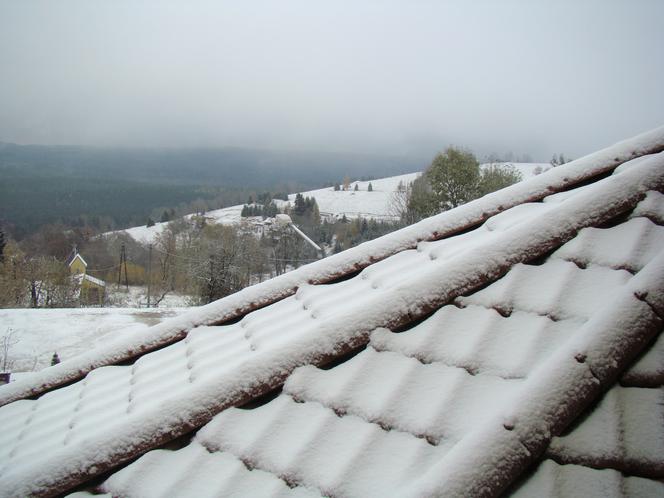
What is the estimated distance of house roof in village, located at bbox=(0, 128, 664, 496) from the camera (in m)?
1.01

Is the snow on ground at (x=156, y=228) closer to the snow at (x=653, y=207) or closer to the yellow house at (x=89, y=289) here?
the yellow house at (x=89, y=289)

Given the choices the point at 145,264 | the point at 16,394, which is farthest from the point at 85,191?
the point at 16,394

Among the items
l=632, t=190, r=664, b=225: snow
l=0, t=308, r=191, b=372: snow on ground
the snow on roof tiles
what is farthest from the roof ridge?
l=0, t=308, r=191, b=372: snow on ground

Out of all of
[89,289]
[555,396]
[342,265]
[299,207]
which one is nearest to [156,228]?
[299,207]

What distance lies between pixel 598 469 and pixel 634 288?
0.53m

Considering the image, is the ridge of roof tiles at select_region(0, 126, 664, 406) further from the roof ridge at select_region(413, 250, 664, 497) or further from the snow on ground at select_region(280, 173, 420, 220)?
the snow on ground at select_region(280, 173, 420, 220)

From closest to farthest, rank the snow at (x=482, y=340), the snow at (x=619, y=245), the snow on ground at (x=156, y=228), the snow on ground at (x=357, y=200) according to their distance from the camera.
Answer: the snow at (x=482, y=340) < the snow at (x=619, y=245) < the snow on ground at (x=156, y=228) < the snow on ground at (x=357, y=200)

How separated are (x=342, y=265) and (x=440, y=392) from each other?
48.4 inches

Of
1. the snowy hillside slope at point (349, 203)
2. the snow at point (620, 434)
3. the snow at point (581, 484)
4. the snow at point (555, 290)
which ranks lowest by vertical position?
the snowy hillside slope at point (349, 203)

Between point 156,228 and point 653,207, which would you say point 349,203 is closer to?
point 156,228

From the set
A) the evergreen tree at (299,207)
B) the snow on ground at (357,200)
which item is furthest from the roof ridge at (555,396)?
the snow on ground at (357,200)

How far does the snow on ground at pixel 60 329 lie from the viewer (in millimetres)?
17406

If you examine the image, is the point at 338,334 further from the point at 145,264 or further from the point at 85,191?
the point at 85,191

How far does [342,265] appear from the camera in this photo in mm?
2395
